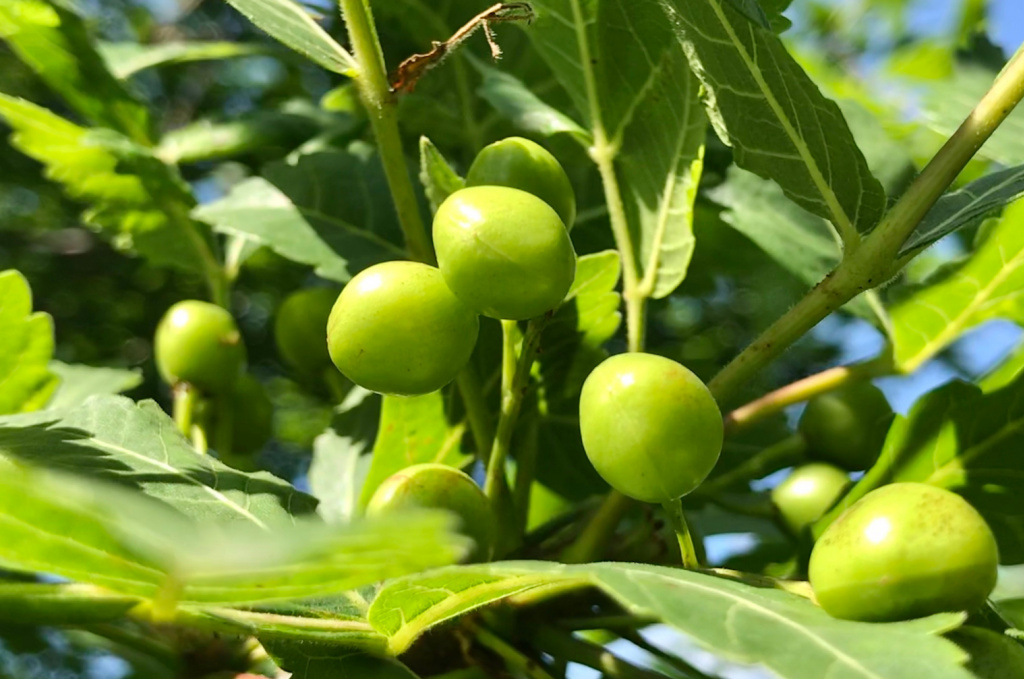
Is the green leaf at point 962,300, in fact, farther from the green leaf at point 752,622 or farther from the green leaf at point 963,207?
the green leaf at point 752,622

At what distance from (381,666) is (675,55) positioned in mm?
732

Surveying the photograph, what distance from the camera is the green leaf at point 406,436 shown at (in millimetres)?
1201

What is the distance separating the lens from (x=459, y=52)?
1.72 m

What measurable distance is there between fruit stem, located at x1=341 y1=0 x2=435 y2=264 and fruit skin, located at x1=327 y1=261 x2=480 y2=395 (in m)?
0.20

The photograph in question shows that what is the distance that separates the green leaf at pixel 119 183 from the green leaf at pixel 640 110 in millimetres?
712

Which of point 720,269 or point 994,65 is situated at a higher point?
point 994,65

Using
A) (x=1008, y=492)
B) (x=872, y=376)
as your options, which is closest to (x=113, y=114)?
(x=872, y=376)

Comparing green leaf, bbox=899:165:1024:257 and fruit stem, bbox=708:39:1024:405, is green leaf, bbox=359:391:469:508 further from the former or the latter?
green leaf, bbox=899:165:1024:257

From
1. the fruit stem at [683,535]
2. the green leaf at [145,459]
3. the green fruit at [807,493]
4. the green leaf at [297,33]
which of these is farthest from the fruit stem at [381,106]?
the green fruit at [807,493]

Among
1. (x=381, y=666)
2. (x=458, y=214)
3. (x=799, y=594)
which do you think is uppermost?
(x=458, y=214)

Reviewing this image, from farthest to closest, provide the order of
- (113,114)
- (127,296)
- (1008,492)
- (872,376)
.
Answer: (127,296), (113,114), (872,376), (1008,492)

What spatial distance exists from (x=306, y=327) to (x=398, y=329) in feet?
2.17

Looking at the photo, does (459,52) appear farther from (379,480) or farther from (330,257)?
(379,480)

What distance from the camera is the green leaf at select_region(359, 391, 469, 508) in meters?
1.20
